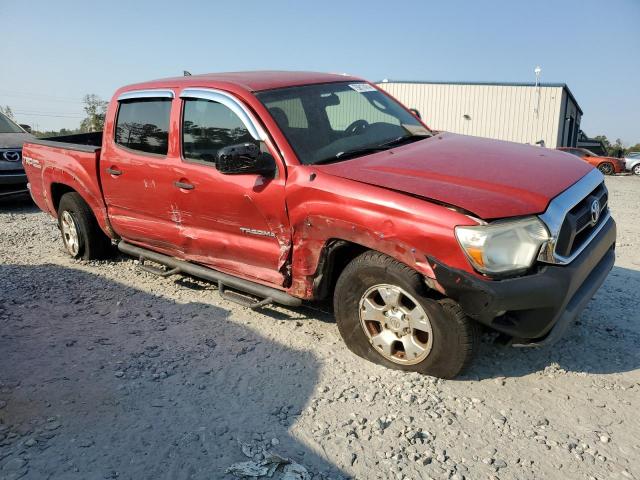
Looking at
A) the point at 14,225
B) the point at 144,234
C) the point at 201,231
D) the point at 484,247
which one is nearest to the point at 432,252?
the point at 484,247

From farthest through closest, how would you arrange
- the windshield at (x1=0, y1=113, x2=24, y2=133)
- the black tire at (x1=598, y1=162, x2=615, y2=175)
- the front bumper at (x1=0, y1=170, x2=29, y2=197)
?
the black tire at (x1=598, y1=162, x2=615, y2=175), the windshield at (x1=0, y1=113, x2=24, y2=133), the front bumper at (x1=0, y1=170, x2=29, y2=197)

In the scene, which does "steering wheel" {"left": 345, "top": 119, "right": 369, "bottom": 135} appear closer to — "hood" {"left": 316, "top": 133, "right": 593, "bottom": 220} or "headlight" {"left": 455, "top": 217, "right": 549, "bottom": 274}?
"hood" {"left": 316, "top": 133, "right": 593, "bottom": 220}

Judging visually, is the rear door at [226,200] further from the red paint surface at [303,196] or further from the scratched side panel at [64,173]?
the scratched side panel at [64,173]

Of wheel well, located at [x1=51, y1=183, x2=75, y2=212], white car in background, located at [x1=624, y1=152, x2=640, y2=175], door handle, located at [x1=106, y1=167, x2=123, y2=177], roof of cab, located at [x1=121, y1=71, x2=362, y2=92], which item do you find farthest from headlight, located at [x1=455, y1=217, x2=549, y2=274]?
white car in background, located at [x1=624, y1=152, x2=640, y2=175]

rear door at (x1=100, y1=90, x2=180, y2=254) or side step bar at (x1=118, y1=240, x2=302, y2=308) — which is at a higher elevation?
rear door at (x1=100, y1=90, x2=180, y2=254)

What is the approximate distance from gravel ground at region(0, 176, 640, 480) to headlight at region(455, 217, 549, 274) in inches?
33.8

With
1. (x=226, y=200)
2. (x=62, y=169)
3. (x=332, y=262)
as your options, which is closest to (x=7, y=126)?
(x=62, y=169)

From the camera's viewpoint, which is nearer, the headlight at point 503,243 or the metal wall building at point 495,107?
the headlight at point 503,243

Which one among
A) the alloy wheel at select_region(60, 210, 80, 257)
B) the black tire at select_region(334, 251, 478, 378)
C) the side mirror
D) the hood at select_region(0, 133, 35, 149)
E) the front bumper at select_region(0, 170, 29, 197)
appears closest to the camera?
the black tire at select_region(334, 251, 478, 378)

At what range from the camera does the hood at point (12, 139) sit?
953 cm

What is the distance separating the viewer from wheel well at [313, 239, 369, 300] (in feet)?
11.7

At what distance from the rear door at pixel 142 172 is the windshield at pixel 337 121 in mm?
1133

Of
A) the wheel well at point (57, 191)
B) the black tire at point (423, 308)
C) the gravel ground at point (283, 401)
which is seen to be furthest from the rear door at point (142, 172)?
the black tire at point (423, 308)

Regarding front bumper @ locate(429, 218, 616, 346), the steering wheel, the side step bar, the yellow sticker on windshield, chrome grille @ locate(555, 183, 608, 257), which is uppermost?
the yellow sticker on windshield
